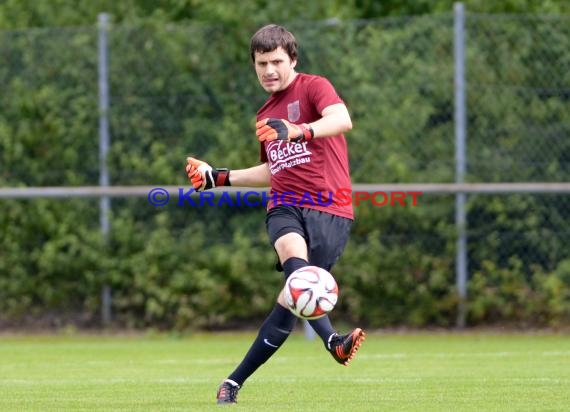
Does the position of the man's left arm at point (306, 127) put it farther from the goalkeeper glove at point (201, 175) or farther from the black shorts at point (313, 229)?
the goalkeeper glove at point (201, 175)

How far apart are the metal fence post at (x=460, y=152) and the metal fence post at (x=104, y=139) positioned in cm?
310

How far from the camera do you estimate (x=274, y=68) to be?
601cm

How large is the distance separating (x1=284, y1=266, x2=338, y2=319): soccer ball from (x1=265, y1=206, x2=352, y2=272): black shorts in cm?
38

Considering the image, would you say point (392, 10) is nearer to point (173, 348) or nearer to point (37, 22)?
point (37, 22)

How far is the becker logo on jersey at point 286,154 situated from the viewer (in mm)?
6066

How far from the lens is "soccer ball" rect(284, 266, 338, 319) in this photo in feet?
18.1

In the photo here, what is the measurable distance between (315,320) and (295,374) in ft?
4.82

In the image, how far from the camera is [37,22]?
13516 mm

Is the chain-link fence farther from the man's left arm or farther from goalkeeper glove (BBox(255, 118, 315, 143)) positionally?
goalkeeper glove (BBox(255, 118, 315, 143))

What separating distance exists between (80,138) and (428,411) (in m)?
6.58

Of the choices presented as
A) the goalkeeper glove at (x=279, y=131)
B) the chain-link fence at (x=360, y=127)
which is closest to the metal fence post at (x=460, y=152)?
the chain-link fence at (x=360, y=127)

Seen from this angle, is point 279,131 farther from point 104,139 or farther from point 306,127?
point 104,139

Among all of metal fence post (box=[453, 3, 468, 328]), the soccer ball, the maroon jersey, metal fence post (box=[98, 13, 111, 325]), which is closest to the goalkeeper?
the maroon jersey

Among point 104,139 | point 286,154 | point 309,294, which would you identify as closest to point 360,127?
point 104,139
